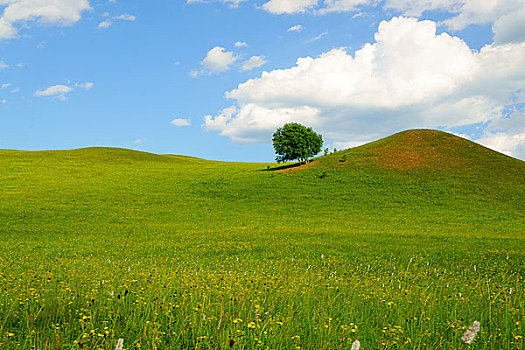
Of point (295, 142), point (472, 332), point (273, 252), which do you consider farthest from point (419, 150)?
point (472, 332)

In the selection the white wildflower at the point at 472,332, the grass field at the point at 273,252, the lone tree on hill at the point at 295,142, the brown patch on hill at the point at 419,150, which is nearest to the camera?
the white wildflower at the point at 472,332

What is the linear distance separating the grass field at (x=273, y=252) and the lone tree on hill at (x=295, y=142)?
3692 millimetres

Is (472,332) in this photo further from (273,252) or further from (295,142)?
(295,142)

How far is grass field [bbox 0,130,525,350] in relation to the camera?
5.75m

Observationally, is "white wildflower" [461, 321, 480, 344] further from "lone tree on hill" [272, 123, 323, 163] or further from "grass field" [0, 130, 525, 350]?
"lone tree on hill" [272, 123, 323, 163]

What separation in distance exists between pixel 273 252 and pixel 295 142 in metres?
44.7

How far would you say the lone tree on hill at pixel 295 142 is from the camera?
62.5 m

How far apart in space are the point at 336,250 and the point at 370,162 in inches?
1613

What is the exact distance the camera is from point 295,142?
62281mm

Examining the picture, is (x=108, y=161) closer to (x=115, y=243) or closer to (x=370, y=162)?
(x=370, y=162)

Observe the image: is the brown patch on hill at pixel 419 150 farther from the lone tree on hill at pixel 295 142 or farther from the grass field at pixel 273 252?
the lone tree on hill at pixel 295 142

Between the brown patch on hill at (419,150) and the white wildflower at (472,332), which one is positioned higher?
the brown patch on hill at (419,150)

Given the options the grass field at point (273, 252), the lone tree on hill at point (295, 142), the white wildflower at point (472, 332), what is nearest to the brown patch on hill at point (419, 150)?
the grass field at point (273, 252)

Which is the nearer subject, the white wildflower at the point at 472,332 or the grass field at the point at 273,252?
the white wildflower at the point at 472,332
